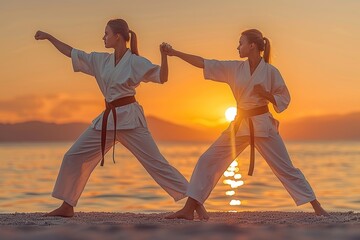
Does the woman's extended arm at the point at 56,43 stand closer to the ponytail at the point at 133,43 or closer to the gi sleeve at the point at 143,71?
the ponytail at the point at 133,43

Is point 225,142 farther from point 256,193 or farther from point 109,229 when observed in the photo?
point 256,193

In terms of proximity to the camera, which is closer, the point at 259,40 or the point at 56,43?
the point at 259,40

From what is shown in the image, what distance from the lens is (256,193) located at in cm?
1694

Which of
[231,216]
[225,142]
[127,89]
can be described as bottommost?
[231,216]

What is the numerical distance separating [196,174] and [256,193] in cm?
921

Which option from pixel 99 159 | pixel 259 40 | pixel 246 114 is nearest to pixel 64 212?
pixel 99 159

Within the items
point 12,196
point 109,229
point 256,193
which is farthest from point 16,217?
point 256,193

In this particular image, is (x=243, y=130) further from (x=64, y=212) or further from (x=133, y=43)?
(x=64, y=212)

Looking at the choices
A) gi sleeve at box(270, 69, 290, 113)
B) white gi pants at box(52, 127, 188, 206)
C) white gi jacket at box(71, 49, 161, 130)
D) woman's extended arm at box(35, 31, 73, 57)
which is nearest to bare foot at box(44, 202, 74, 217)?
white gi pants at box(52, 127, 188, 206)

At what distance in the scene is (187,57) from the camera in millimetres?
7906

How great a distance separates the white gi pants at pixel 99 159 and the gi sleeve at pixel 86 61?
622mm

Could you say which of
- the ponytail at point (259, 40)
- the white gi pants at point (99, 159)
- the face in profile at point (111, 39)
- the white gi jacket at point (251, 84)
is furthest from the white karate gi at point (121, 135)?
the ponytail at point (259, 40)

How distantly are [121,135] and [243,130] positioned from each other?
1242mm

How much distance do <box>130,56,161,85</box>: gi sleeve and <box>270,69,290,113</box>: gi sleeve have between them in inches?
46.8
